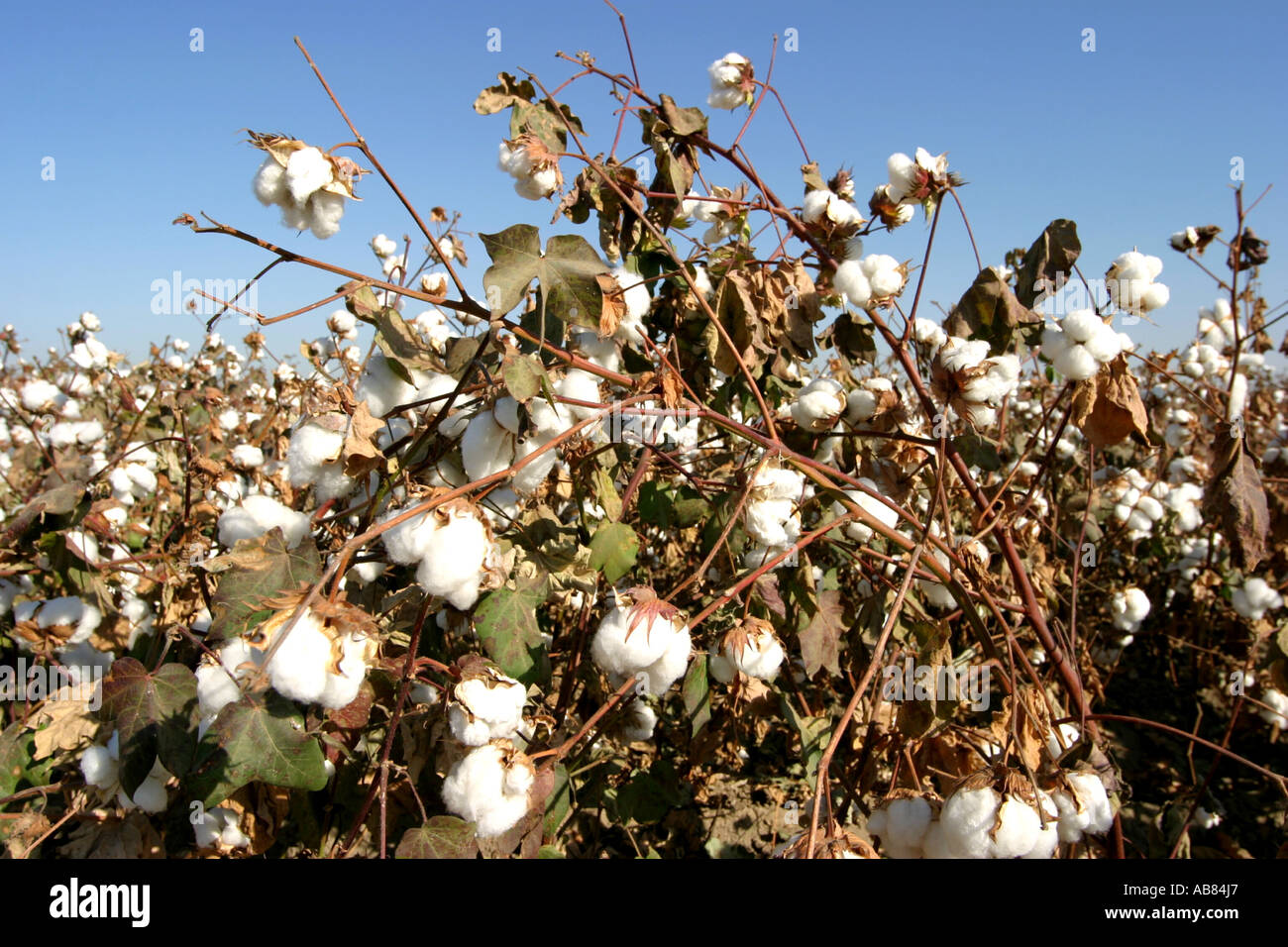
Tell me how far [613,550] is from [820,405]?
61 cm

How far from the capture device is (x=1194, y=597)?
356cm

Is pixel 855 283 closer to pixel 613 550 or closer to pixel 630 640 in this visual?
pixel 613 550

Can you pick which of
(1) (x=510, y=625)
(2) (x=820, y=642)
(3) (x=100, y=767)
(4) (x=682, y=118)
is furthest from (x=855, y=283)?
(3) (x=100, y=767)

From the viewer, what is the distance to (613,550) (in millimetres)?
1473

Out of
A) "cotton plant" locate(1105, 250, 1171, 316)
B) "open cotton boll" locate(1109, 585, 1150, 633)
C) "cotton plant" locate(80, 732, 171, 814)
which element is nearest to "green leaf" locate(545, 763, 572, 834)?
"cotton plant" locate(80, 732, 171, 814)

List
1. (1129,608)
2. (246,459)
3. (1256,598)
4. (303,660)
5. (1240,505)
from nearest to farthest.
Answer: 1. (303,660)
2. (1240,505)
3. (246,459)
4. (1256,598)
5. (1129,608)

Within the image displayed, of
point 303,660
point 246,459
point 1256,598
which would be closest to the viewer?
point 303,660

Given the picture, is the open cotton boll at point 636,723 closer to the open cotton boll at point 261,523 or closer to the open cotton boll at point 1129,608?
the open cotton boll at point 261,523

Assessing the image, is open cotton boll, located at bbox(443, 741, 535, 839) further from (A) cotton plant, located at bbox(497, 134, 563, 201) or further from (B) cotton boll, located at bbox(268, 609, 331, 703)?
(A) cotton plant, located at bbox(497, 134, 563, 201)

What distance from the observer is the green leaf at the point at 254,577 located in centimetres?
114

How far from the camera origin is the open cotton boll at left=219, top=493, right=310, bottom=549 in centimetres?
139

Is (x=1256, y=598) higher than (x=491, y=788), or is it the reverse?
(x=1256, y=598)
